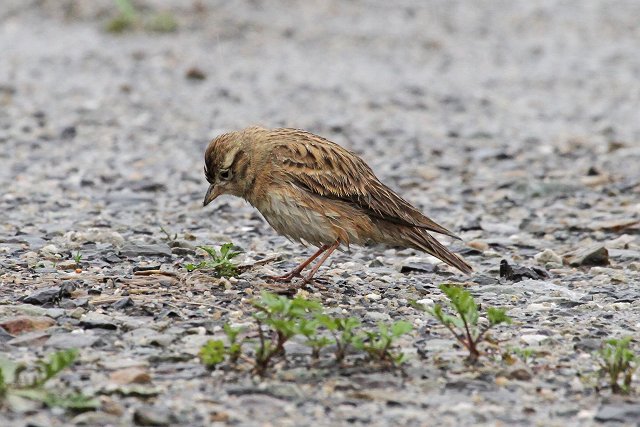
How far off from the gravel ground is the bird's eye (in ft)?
2.31

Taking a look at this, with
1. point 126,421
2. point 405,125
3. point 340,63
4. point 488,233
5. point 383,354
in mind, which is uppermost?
point 340,63

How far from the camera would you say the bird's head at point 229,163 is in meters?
8.14

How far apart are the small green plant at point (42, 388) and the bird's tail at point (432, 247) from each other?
3.16 m

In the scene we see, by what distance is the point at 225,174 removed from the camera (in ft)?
27.1

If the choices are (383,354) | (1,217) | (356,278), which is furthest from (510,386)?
(1,217)

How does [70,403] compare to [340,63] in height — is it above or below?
below

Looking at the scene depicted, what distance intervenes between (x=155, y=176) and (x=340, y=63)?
824cm

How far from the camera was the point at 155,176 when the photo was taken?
12586 mm

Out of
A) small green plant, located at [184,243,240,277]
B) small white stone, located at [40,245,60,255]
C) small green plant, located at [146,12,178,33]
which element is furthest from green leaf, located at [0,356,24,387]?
small green plant, located at [146,12,178,33]

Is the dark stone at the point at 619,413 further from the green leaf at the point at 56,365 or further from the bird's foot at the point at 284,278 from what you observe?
the bird's foot at the point at 284,278

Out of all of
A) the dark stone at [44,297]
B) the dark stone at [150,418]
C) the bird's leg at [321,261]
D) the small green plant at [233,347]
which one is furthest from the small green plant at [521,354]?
the dark stone at [44,297]

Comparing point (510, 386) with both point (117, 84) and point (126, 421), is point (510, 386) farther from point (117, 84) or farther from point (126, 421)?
point (117, 84)

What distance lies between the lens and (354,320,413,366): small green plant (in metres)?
5.72

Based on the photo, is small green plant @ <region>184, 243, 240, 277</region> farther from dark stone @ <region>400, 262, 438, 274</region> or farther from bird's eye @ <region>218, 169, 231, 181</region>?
dark stone @ <region>400, 262, 438, 274</region>
